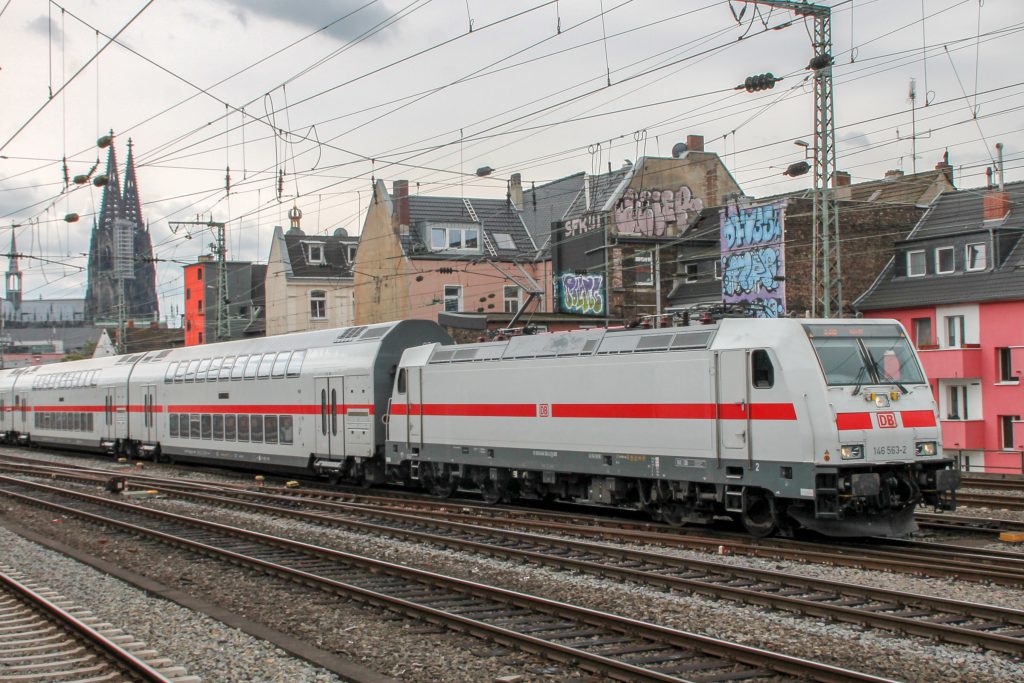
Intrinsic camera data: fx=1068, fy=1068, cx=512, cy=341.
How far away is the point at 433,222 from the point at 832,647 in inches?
1772

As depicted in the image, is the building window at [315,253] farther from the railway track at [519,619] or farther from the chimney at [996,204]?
the railway track at [519,619]

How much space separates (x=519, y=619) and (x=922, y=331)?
3245cm

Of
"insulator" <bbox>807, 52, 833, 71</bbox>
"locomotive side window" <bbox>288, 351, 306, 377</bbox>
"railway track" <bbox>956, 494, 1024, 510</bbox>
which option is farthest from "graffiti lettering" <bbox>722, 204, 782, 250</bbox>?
"railway track" <bbox>956, 494, 1024, 510</bbox>

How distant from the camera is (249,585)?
13672 millimetres

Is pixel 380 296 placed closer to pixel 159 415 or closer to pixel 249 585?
pixel 159 415

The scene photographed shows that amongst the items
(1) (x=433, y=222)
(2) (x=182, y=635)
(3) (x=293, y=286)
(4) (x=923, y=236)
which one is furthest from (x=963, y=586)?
(3) (x=293, y=286)

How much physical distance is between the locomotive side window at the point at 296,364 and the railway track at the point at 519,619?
9.36 metres

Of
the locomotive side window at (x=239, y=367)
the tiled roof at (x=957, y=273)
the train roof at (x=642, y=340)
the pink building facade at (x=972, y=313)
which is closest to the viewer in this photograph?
the train roof at (x=642, y=340)

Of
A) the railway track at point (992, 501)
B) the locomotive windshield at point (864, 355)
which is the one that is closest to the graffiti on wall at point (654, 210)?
the railway track at point (992, 501)

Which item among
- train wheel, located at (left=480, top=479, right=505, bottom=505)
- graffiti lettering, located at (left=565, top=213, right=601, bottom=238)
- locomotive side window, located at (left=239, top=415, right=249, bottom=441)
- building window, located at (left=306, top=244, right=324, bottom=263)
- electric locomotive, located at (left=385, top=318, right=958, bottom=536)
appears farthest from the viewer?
building window, located at (left=306, top=244, right=324, bottom=263)

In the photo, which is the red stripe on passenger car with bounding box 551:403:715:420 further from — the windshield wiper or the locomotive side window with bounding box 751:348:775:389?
the windshield wiper

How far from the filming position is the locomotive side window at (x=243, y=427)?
96.0 ft

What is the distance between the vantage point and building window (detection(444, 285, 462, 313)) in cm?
5241

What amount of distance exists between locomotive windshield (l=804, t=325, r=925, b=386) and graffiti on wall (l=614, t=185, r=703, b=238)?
105ft
